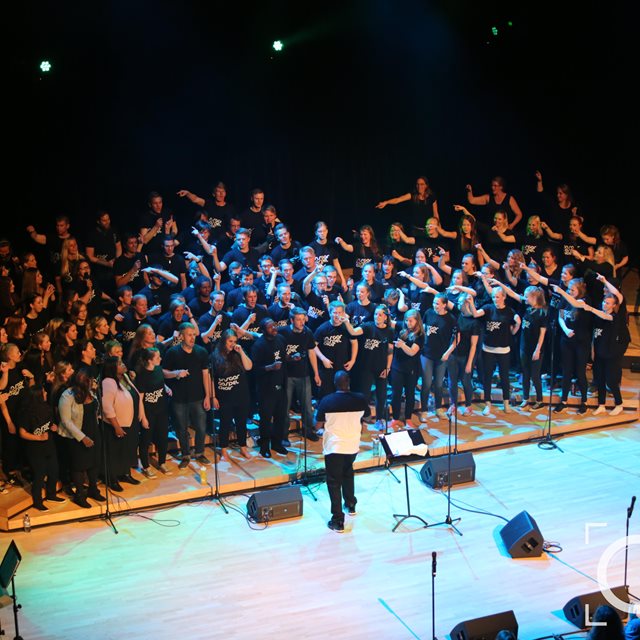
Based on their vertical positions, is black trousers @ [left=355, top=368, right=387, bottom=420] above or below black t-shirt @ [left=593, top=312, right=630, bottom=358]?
below

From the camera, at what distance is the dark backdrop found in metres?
10.8

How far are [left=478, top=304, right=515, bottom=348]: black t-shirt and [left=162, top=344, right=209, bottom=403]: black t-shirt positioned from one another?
3.46m

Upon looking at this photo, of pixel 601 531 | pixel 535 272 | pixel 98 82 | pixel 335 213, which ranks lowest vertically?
pixel 601 531

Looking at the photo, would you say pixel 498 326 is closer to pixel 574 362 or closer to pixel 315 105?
pixel 574 362

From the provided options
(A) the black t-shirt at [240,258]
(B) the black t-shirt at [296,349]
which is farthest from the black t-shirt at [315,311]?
(A) the black t-shirt at [240,258]

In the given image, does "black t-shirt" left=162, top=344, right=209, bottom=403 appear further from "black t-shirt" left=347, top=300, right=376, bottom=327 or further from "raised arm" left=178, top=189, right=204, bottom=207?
"raised arm" left=178, top=189, right=204, bottom=207

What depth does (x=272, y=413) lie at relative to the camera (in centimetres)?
934

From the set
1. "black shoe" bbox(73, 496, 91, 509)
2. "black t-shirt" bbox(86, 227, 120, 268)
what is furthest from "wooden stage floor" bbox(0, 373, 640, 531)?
"black t-shirt" bbox(86, 227, 120, 268)

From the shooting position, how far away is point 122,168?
1139 cm

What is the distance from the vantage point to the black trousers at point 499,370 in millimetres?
10445

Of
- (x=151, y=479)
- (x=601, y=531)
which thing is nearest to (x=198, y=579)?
(x=151, y=479)

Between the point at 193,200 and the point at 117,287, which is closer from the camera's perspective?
the point at 117,287

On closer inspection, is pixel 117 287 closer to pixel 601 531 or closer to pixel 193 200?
pixel 193 200

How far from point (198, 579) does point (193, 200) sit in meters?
5.50
